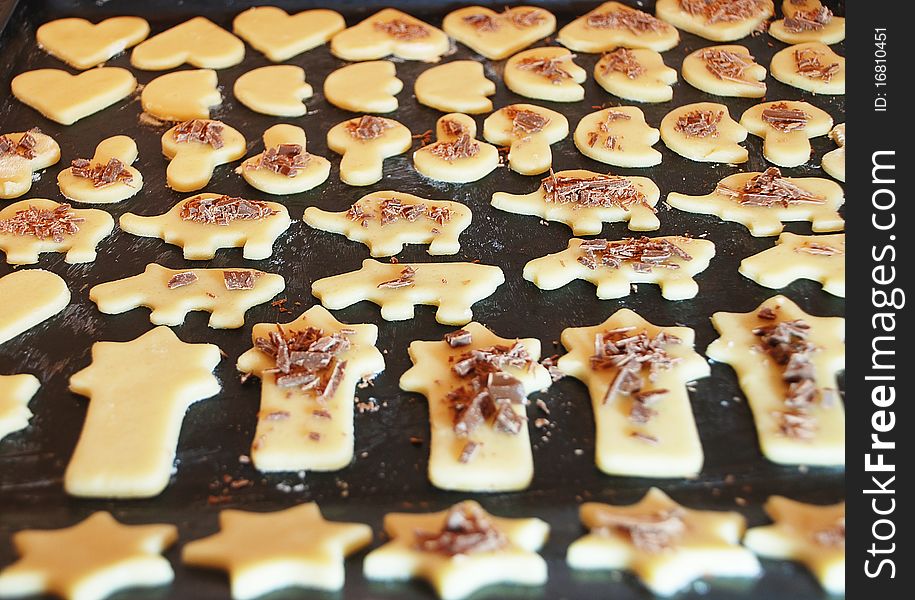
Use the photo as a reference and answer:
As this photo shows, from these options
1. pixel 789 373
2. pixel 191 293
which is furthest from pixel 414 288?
pixel 789 373

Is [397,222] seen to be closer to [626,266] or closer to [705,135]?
[626,266]

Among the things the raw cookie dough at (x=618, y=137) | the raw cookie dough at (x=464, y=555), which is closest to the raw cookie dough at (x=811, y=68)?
the raw cookie dough at (x=618, y=137)

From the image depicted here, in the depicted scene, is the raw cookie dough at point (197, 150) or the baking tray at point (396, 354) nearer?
the baking tray at point (396, 354)

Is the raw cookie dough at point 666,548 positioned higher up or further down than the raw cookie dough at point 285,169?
further down

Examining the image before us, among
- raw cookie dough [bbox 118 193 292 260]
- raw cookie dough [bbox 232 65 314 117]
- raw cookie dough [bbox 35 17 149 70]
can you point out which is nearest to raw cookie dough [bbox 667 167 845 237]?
raw cookie dough [bbox 118 193 292 260]

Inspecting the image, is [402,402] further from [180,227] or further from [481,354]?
[180,227]

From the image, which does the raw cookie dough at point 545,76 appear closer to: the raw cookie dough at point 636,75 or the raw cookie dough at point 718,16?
the raw cookie dough at point 636,75
